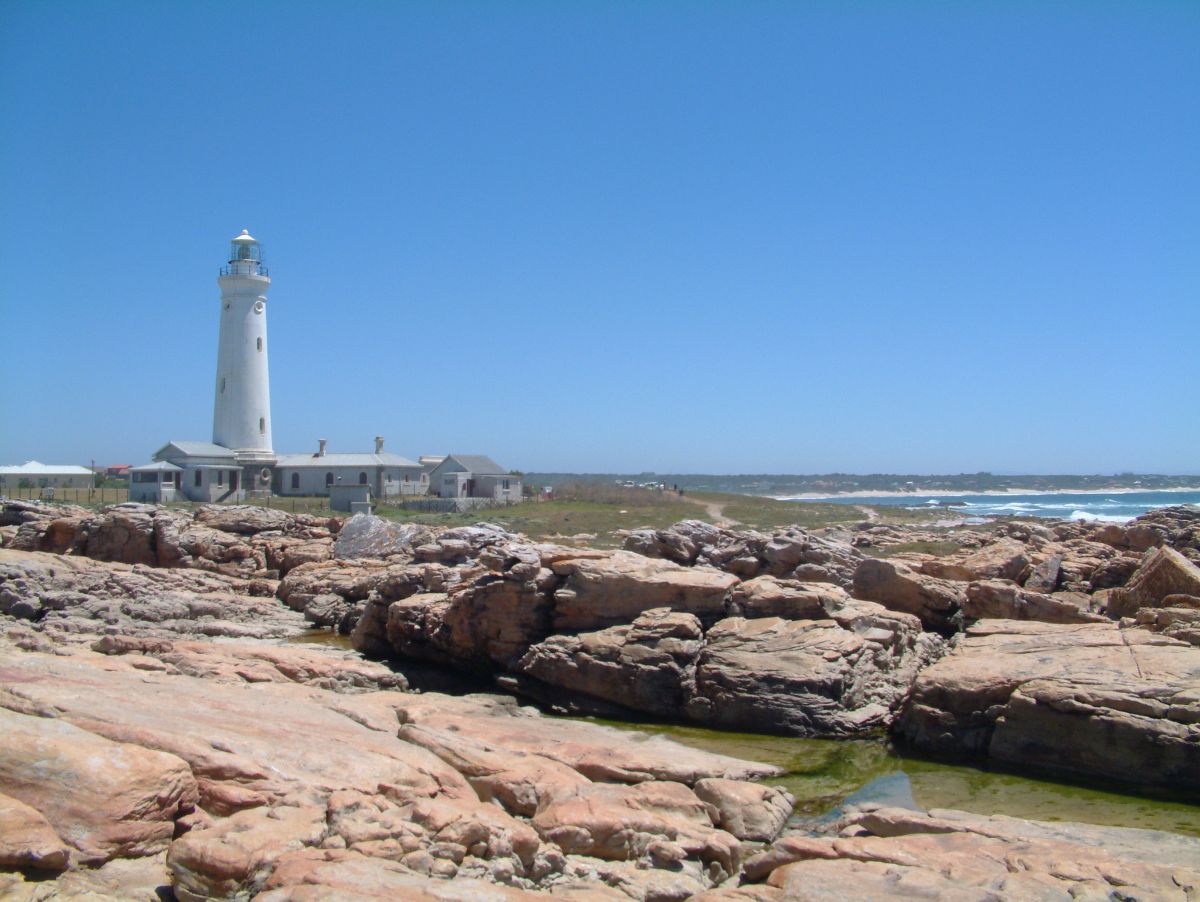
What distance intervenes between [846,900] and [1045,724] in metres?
6.72

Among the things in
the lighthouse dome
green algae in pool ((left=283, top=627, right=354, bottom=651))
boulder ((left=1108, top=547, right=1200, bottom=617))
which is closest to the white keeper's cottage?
the lighthouse dome

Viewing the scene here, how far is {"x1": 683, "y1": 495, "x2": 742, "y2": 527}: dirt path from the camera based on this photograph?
153 ft

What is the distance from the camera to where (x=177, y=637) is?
2033cm

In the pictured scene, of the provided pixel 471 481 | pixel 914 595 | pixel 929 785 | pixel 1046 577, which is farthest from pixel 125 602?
pixel 471 481

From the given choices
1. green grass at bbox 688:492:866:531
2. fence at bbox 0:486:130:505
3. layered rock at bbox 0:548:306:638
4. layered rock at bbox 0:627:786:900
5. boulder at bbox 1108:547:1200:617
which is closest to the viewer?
layered rock at bbox 0:627:786:900

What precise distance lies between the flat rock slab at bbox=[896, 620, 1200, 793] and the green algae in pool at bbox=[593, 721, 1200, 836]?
0.41m

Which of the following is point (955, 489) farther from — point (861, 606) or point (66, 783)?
point (66, 783)

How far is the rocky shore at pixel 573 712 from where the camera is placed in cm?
798

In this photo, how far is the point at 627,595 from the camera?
18094 mm

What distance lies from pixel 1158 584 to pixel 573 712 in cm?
1167

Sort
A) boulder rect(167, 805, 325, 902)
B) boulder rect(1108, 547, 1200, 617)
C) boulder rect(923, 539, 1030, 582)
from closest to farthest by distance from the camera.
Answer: boulder rect(167, 805, 325, 902) → boulder rect(1108, 547, 1200, 617) → boulder rect(923, 539, 1030, 582)

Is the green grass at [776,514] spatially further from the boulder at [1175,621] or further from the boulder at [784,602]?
the boulder at [1175,621]

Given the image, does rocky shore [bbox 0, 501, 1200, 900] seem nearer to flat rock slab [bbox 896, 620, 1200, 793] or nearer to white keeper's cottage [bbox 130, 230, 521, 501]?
flat rock slab [bbox 896, 620, 1200, 793]

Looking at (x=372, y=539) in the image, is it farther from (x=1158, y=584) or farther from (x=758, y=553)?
(x=1158, y=584)
